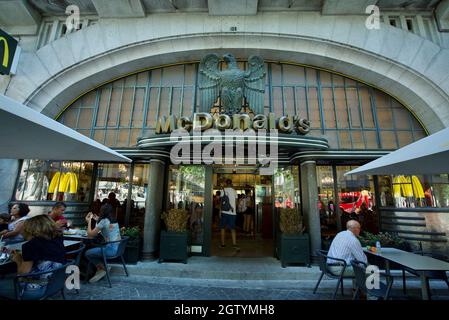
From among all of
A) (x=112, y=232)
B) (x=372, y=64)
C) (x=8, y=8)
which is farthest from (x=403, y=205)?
(x=8, y=8)

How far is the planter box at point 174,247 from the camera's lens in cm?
633

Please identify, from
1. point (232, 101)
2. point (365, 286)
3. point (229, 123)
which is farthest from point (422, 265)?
point (232, 101)

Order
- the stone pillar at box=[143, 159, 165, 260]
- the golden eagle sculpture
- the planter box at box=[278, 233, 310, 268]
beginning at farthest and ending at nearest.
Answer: the golden eagle sculpture → the stone pillar at box=[143, 159, 165, 260] → the planter box at box=[278, 233, 310, 268]

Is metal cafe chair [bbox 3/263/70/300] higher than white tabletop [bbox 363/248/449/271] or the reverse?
the reverse

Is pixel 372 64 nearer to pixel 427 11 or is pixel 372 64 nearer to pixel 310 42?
pixel 310 42

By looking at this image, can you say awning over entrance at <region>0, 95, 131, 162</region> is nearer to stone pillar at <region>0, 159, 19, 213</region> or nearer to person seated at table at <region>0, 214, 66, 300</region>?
person seated at table at <region>0, 214, 66, 300</region>

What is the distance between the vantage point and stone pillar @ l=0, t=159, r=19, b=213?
26.0 ft

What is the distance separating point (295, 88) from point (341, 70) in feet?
6.71

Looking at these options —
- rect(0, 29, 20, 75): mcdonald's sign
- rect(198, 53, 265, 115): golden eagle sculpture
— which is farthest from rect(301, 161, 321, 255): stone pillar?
rect(0, 29, 20, 75): mcdonald's sign

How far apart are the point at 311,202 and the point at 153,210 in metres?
5.07

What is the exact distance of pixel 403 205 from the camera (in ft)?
23.9

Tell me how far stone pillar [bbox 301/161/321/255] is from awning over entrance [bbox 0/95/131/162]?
18.6 ft
